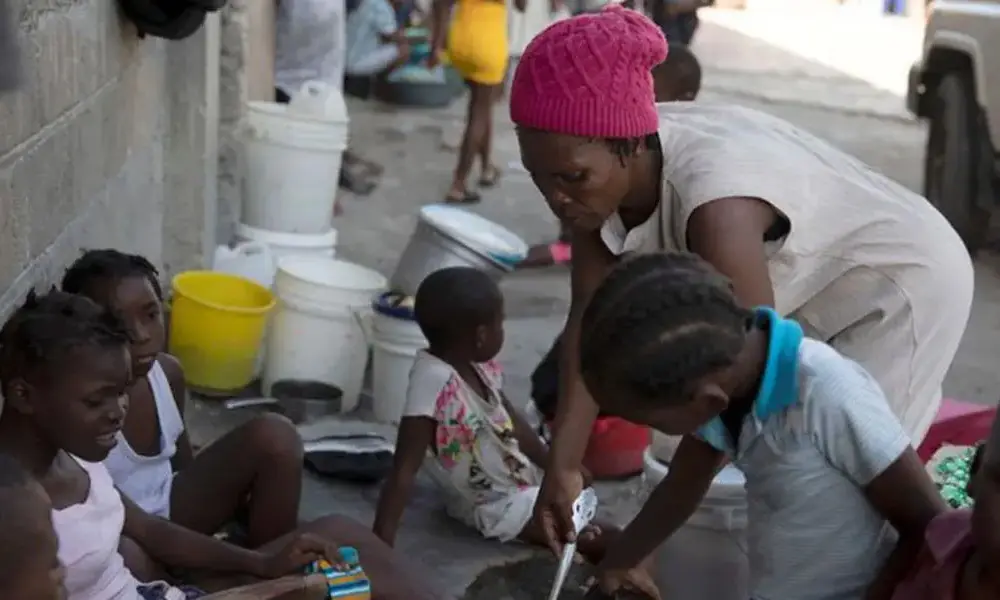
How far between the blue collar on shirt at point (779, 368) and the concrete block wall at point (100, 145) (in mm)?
1045

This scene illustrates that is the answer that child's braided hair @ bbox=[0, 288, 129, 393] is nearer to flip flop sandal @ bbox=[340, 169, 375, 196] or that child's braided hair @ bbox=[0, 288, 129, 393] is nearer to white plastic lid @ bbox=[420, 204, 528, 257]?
white plastic lid @ bbox=[420, 204, 528, 257]

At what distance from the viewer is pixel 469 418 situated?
3574 millimetres

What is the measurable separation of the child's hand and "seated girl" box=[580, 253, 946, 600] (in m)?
0.92

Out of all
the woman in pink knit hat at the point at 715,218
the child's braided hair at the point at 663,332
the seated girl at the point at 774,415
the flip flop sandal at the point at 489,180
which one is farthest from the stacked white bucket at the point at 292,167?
the child's braided hair at the point at 663,332

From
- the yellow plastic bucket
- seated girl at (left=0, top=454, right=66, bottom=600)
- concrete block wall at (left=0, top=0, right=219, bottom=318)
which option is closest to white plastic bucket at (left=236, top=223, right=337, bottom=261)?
concrete block wall at (left=0, top=0, right=219, bottom=318)

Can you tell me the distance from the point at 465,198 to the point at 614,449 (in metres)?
3.61

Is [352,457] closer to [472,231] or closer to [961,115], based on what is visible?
[472,231]

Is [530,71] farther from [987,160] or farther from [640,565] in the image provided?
[987,160]

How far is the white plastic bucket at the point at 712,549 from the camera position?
2771 mm

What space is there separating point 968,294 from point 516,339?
9.13 feet

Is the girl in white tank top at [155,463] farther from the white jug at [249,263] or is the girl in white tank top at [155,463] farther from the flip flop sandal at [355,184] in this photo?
the flip flop sandal at [355,184]

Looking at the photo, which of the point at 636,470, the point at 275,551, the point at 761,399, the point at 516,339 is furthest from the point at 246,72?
the point at 761,399

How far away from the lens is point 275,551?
2.84m

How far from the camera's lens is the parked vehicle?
6.69 meters
